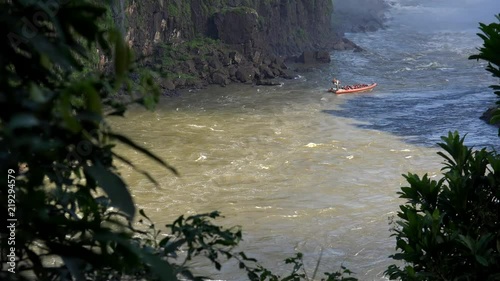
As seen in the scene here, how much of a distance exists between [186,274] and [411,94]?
2699 cm

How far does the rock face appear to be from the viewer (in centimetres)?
2969

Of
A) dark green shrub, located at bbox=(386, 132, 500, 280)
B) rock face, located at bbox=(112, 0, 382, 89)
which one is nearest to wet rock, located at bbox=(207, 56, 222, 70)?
rock face, located at bbox=(112, 0, 382, 89)

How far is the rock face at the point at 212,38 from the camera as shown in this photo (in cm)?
2969

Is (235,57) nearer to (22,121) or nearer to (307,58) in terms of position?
(307,58)

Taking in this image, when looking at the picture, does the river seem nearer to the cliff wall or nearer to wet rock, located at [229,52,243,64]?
wet rock, located at [229,52,243,64]

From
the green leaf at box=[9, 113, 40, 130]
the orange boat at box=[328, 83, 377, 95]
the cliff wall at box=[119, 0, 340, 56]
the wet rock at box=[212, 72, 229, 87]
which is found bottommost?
the orange boat at box=[328, 83, 377, 95]

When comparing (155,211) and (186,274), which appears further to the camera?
(155,211)

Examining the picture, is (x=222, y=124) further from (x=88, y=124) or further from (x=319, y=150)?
(x=88, y=124)

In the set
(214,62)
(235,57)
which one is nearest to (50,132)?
(214,62)

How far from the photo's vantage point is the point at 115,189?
943 millimetres

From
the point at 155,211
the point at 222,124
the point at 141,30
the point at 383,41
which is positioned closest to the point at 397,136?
the point at 222,124

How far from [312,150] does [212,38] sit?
1497cm

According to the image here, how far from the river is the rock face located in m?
1.31

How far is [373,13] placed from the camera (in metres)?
52.0
